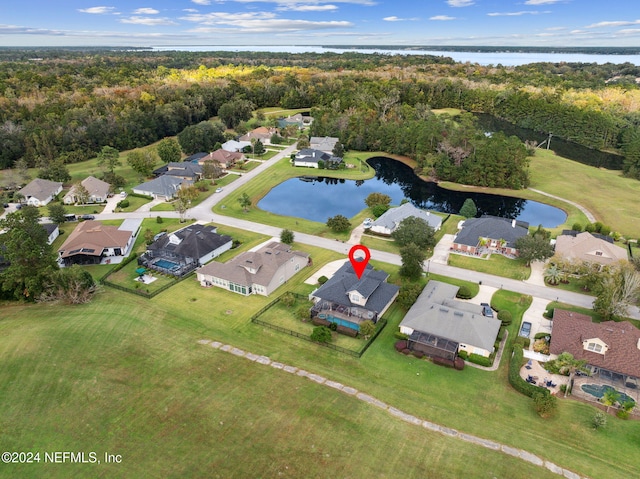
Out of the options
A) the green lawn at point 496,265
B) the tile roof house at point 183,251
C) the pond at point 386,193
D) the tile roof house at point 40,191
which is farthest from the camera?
the pond at point 386,193

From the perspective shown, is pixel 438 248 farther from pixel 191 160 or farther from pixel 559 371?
pixel 191 160

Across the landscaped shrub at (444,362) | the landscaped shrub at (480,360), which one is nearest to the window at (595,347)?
the landscaped shrub at (480,360)

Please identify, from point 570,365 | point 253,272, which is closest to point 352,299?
point 253,272

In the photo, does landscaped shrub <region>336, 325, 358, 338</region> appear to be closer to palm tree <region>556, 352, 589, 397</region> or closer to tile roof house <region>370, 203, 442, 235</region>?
palm tree <region>556, 352, 589, 397</region>

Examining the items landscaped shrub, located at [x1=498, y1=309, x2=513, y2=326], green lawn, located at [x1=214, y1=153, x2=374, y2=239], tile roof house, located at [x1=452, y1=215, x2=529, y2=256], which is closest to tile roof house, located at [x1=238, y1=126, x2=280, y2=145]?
green lawn, located at [x1=214, y1=153, x2=374, y2=239]

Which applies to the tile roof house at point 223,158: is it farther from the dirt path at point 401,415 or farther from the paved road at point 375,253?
the dirt path at point 401,415
